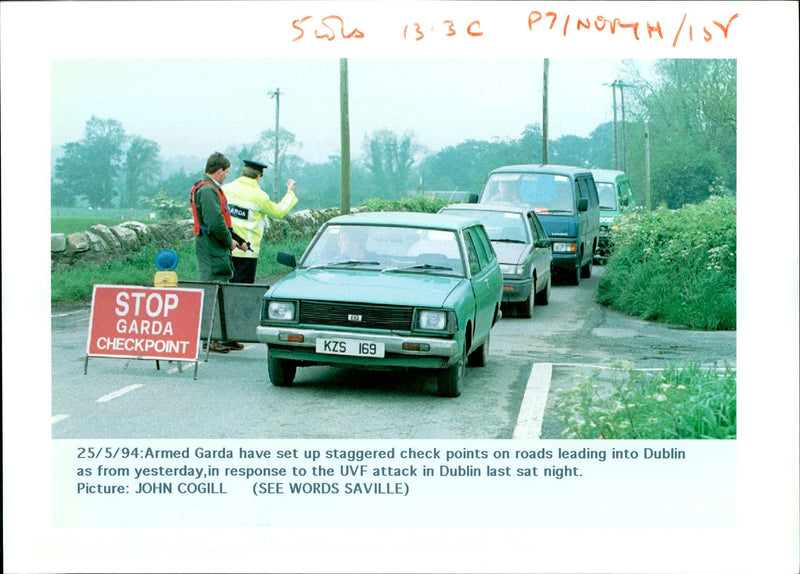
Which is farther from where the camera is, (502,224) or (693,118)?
(502,224)

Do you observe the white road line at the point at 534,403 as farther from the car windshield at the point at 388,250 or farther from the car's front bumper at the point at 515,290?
the car's front bumper at the point at 515,290

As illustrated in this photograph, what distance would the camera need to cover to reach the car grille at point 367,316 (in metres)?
8.09

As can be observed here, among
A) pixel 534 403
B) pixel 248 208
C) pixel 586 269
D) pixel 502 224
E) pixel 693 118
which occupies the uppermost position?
pixel 693 118

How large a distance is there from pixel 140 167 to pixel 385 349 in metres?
Answer: 1.95

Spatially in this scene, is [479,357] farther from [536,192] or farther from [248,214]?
[536,192]

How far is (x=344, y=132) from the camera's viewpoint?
8203 mm

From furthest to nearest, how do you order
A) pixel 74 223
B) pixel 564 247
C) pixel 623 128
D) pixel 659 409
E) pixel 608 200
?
pixel 608 200, pixel 564 247, pixel 623 128, pixel 74 223, pixel 659 409

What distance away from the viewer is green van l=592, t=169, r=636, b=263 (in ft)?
45.2

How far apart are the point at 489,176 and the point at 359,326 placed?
2708 mm

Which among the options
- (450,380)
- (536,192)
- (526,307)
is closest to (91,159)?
(450,380)

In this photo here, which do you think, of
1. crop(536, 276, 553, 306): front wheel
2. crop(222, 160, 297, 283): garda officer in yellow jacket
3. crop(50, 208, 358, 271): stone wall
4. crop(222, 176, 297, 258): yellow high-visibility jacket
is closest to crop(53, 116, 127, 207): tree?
crop(50, 208, 358, 271): stone wall

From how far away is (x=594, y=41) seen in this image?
7238 mm
